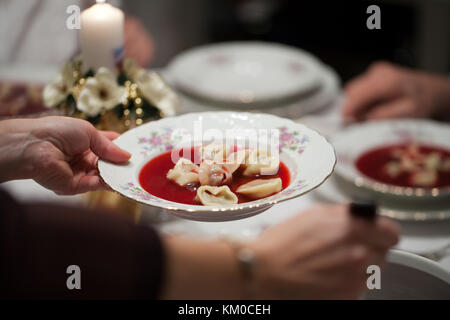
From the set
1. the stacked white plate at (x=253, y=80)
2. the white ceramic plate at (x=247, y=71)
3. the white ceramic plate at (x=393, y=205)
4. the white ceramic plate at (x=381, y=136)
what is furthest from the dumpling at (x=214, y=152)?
the white ceramic plate at (x=247, y=71)

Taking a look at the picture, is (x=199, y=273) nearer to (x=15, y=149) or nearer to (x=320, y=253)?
A: (x=320, y=253)

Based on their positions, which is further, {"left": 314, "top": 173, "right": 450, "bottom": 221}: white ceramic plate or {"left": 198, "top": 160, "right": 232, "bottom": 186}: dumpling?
{"left": 314, "top": 173, "right": 450, "bottom": 221}: white ceramic plate

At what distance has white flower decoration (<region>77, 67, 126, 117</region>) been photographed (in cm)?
84

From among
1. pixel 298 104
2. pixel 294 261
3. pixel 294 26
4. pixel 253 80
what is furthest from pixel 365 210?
pixel 294 26

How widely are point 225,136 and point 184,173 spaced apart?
108 mm

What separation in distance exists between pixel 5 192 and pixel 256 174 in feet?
1.18

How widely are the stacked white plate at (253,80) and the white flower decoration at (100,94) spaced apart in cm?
54

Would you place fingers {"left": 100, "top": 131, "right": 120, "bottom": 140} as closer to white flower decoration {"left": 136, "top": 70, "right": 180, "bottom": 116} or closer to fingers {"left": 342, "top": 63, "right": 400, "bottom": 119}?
white flower decoration {"left": 136, "top": 70, "right": 180, "bottom": 116}

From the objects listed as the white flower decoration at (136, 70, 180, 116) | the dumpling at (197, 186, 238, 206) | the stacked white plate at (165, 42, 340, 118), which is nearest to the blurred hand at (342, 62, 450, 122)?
the stacked white plate at (165, 42, 340, 118)

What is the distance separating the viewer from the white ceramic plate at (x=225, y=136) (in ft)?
2.02

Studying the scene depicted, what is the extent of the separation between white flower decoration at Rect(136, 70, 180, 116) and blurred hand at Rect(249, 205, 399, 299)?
0.28 m

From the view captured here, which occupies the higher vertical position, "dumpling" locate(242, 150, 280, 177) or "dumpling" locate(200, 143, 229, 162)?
"dumpling" locate(200, 143, 229, 162)

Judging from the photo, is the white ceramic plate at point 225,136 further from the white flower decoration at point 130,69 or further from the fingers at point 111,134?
the white flower decoration at point 130,69
